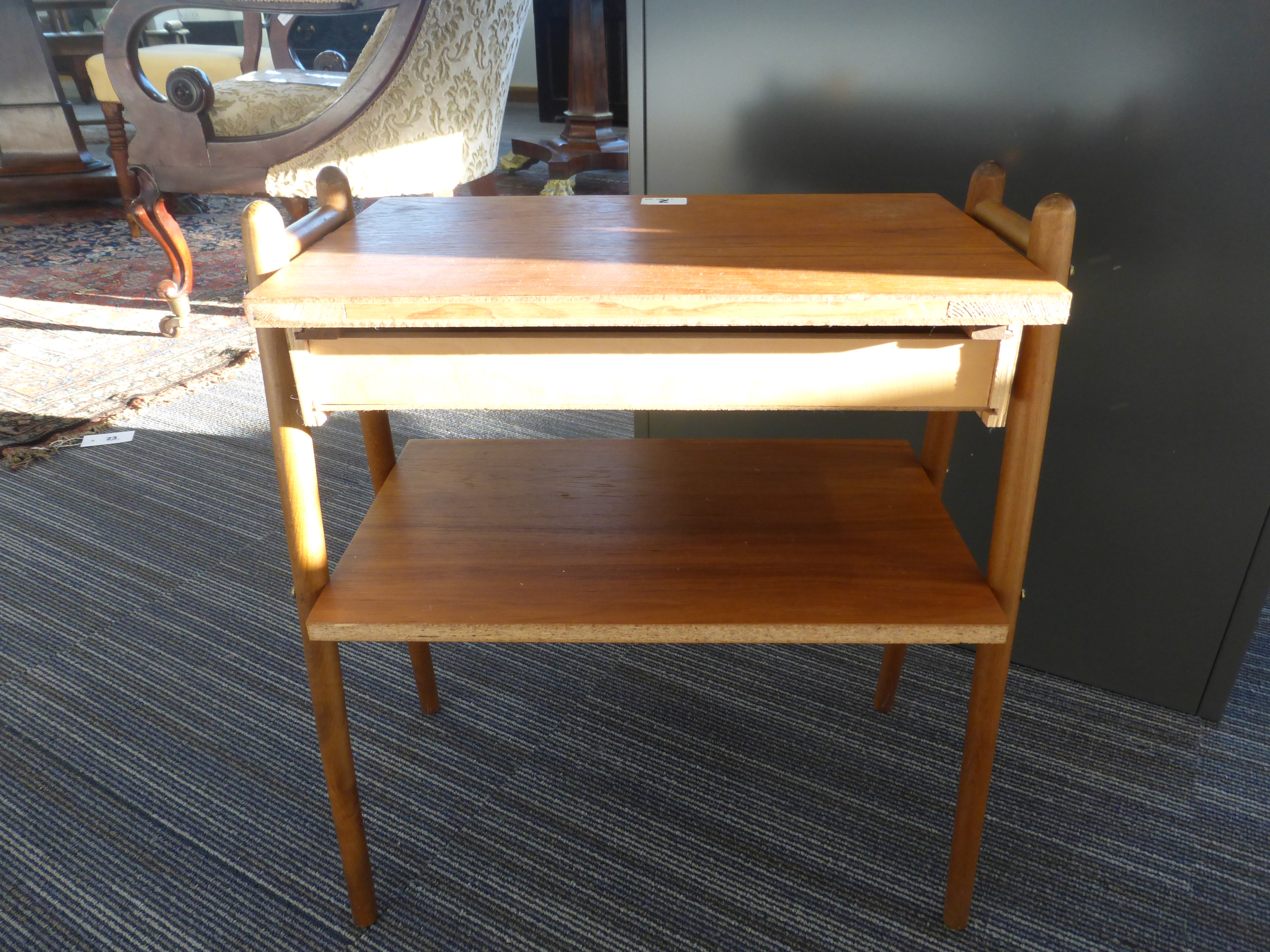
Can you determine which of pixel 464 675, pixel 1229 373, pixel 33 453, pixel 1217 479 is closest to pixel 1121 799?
pixel 1217 479

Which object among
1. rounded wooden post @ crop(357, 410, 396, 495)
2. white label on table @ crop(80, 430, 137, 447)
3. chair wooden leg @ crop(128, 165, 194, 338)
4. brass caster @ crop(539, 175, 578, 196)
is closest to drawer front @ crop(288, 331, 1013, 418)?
rounded wooden post @ crop(357, 410, 396, 495)

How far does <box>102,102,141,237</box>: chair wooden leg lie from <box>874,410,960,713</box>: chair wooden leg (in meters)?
2.77

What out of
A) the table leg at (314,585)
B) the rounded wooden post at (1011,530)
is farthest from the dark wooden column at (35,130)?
the rounded wooden post at (1011,530)

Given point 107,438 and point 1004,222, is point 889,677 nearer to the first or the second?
point 1004,222

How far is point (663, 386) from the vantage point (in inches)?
28.8

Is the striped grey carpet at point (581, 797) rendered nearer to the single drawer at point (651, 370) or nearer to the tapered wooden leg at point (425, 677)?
the tapered wooden leg at point (425, 677)

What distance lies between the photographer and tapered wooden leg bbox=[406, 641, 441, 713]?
3.80 feet

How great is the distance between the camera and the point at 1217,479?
1.10 m

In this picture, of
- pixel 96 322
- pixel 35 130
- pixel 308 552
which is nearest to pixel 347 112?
pixel 96 322

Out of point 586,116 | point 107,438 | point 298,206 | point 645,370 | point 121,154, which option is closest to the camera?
point 645,370

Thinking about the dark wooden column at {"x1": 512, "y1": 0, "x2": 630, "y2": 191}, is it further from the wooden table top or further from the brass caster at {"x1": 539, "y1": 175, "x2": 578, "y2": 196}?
the wooden table top

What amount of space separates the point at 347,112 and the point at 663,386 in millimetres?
1693

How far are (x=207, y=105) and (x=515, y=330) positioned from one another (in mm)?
1915

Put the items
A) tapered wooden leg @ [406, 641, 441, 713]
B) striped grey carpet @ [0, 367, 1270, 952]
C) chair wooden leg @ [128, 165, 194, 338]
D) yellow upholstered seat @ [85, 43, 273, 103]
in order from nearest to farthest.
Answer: striped grey carpet @ [0, 367, 1270, 952]
tapered wooden leg @ [406, 641, 441, 713]
chair wooden leg @ [128, 165, 194, 338]
yellow upholstered seat @ [85, 43, 273, 103]
